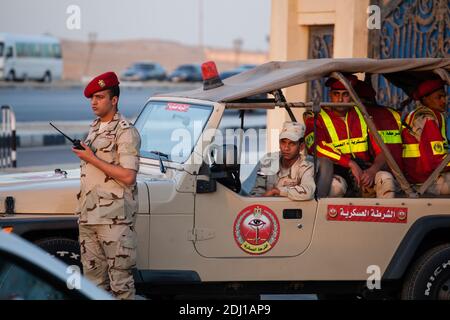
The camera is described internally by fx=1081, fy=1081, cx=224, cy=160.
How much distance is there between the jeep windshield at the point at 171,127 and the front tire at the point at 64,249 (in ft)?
2.87

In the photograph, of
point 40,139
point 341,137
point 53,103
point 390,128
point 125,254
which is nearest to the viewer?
point 125,254

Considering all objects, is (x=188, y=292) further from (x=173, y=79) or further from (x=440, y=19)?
(x=173, y=79)

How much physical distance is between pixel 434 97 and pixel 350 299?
1560mm

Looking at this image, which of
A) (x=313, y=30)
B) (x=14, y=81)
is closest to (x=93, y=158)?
(x=313, y=30)

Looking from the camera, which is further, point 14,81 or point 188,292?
point 14,81

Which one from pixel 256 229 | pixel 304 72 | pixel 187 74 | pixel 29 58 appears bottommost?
pixel 256 229

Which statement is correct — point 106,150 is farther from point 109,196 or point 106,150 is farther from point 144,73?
point 144,73

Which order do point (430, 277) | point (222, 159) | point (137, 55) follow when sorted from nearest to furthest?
point (222, 159) → point (430, 277) → point (137, 55)

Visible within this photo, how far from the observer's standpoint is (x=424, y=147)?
7512 millimetres

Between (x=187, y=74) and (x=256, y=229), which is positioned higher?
(x=187, y=74)

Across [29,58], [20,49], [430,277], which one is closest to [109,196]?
[430,277]

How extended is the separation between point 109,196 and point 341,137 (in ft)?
6.05

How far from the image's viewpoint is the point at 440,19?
12375 mm

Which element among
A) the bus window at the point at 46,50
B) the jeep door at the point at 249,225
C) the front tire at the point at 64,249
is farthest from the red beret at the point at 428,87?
the bus window at the point at 46,50
